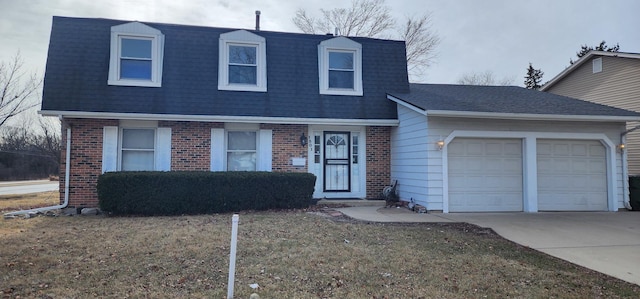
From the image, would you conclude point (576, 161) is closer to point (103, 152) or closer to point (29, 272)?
point (29, 272)

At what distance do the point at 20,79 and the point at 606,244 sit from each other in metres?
21.6

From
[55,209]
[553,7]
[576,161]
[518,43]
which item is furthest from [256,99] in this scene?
[518,43]

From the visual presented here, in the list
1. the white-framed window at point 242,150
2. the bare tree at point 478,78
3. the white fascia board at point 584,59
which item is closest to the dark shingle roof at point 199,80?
the white-framed window at point 242,150

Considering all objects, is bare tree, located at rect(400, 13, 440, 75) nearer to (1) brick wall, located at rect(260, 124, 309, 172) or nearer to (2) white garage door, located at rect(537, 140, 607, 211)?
(2) white garage door, located at rect(537, 140, 607, 211)

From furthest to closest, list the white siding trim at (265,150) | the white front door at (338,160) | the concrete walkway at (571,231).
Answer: the white front door at (338,160)
the white siding trim at (265,150)
the concrete walkway at (571,231)

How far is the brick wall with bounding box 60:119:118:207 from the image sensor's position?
33.8 ft

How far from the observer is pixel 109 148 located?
10516 millimetres

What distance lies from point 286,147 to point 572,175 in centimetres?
802

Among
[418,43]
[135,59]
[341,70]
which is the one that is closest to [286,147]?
[341,70]

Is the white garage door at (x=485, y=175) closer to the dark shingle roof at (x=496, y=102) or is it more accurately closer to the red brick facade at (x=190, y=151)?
the dark shingle roof at (x=496, y=102)

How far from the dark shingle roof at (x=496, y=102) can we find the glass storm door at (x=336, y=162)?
2158mm

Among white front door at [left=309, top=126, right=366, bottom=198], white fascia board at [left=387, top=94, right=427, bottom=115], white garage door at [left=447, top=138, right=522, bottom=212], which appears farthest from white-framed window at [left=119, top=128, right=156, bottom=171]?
white garage door at [left=447, top=138, right=522, bottom=212]

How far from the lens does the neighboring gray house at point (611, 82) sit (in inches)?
561

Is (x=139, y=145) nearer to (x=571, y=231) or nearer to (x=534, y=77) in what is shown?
(x=571, y=231)
